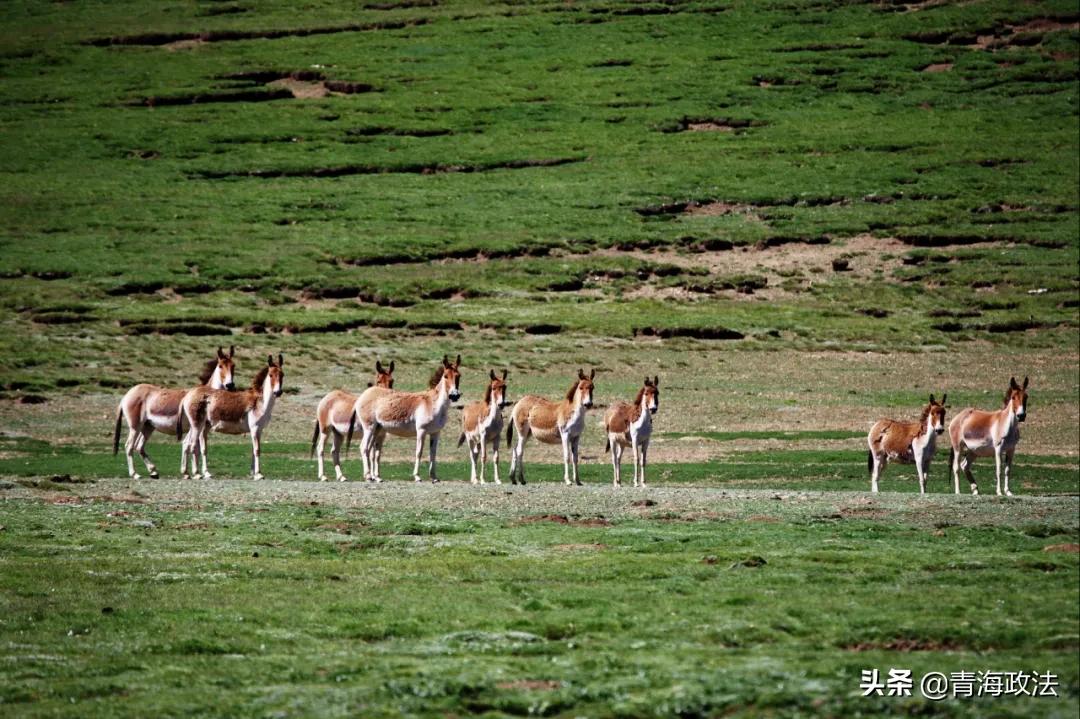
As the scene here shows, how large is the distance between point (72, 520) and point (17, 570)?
4804mm

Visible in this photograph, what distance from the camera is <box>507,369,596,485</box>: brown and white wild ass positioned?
33781mm

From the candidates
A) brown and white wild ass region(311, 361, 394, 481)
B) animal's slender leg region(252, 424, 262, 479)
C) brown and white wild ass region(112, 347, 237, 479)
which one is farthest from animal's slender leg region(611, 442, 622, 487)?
brown and white wild ass region(112, 347, 237, 479)

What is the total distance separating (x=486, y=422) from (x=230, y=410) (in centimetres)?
633

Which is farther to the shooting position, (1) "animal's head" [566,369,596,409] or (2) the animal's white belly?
(2) the animal's white belly

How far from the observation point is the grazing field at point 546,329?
1546 centimetres

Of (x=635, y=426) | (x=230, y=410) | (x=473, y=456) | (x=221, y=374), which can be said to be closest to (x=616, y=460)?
(x=635, y=426)

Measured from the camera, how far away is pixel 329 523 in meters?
25.1

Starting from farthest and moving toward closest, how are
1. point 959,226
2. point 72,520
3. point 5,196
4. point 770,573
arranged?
point 5,196, point 959,226, point 72,520, point 770,573

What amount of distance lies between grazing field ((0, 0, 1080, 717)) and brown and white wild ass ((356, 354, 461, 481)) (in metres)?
2.60

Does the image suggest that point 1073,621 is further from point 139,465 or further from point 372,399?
point 139,465

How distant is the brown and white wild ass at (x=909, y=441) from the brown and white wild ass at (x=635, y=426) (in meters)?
5.35

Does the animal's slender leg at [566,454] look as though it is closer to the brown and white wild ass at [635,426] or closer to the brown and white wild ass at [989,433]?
the brown and white wild ass at [635,426]

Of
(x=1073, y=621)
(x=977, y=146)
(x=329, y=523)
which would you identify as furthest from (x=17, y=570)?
(x=977, y=146)

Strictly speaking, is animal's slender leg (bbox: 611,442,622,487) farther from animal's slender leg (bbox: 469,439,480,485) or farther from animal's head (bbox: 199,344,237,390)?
animal's head (bbox: 199,344,237,390)
